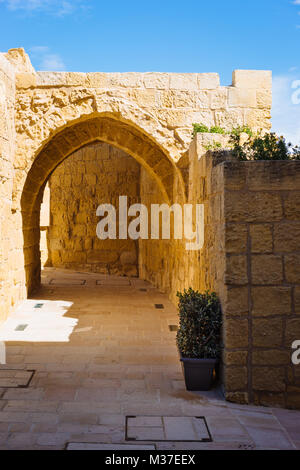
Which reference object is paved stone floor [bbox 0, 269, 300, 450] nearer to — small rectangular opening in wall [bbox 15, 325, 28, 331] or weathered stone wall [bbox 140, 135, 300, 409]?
small rectangular opening in wall [bbox 15, 325, 28, 331]

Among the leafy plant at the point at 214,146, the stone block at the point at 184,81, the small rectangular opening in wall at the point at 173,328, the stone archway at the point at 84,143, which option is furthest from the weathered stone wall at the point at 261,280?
the stone archway at the point at 84,143

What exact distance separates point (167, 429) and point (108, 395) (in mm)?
751

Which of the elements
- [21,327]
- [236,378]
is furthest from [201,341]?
[21,327]

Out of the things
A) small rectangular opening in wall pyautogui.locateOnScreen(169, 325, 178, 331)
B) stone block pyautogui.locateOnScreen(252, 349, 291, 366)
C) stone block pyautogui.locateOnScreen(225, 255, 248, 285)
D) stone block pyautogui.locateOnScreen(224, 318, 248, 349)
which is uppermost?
stone block pyautogui.locateOnScreen(225, 255, 248, 285)

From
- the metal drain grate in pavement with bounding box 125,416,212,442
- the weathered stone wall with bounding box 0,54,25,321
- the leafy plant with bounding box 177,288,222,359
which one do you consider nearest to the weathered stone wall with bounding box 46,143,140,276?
the weathered stone wall with bounding box 0,54,25,321

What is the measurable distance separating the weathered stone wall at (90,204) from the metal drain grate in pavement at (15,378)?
702 centimetres

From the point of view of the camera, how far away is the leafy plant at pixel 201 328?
11.6 feet

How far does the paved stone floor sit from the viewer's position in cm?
277

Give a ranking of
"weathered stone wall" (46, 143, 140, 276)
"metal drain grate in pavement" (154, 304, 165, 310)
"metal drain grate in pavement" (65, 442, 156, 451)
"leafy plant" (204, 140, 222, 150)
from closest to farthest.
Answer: "metal drain grate in pavement" (65, 442, 156, 451), "leafy plant" (204, 140, 222, 150), "metal drain grate in pavement" (154, 304, 165, 310), "weathered stone wall" (46, 143, 140, 276)

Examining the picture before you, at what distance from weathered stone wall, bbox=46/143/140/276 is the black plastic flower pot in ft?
24.2

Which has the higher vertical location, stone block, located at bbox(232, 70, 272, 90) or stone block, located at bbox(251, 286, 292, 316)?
stone block, located at bbox(232, 70, 272, 90)

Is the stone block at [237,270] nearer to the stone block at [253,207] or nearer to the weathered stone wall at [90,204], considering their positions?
the stone block at [253,207]

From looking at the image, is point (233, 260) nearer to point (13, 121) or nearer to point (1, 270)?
point (1, 270)
